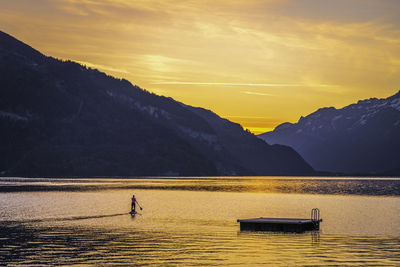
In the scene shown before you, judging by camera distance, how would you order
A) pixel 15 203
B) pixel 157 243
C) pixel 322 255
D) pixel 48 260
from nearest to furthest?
pixel 48 260 < pixel 322 255 < pixel 157 243 < pixel 15 203

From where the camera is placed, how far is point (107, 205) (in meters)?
143

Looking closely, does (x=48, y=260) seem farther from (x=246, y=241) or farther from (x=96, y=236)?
(x=246, y=241)

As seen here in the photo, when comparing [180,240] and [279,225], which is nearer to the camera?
[180,240]

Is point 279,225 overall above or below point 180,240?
above

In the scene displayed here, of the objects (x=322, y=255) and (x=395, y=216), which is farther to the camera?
(x=395, y=216)

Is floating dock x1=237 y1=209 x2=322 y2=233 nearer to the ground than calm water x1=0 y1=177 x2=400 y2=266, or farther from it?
farther from it

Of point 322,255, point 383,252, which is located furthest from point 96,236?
point 383,252

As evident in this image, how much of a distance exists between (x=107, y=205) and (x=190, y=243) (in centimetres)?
7064

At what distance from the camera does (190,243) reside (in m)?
75.5

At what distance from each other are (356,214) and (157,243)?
59750mm

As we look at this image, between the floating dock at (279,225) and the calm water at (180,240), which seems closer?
the calm water at (180,240)

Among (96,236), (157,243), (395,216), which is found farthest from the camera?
(395,216)

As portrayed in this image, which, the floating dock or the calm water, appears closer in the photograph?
the calm water

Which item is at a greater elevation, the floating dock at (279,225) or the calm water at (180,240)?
the floating dock at (279,225)
